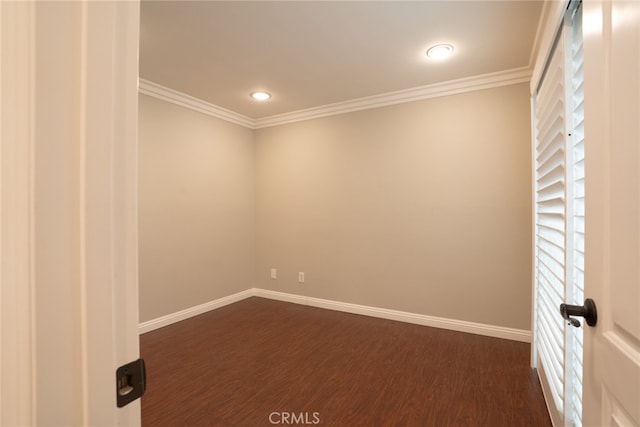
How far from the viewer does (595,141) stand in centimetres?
85

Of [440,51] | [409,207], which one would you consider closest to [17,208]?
[440,51]

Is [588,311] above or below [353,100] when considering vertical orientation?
below

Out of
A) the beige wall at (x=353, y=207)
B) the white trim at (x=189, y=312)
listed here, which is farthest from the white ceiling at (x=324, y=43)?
the white trim at (x=189, y=312)

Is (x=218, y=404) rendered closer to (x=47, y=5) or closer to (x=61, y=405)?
(x=61, y=405)

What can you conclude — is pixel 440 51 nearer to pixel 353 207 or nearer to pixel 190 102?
pixel 353 207

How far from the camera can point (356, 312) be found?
3.61 metres

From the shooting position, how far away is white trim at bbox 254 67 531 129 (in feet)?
9.26

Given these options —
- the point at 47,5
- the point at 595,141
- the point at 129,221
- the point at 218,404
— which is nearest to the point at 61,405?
the point at 129,221

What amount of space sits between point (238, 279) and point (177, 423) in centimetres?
235

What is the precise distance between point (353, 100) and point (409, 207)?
1389mm

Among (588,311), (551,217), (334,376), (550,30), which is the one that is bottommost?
(334,376)

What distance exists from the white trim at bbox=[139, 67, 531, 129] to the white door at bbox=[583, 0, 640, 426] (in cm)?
220

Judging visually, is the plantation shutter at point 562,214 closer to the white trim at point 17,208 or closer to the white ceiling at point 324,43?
the white ceiling at point 324,43

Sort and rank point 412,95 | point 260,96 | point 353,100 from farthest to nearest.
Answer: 1. point 353,100
2. point 260,96
3. point 412,95
